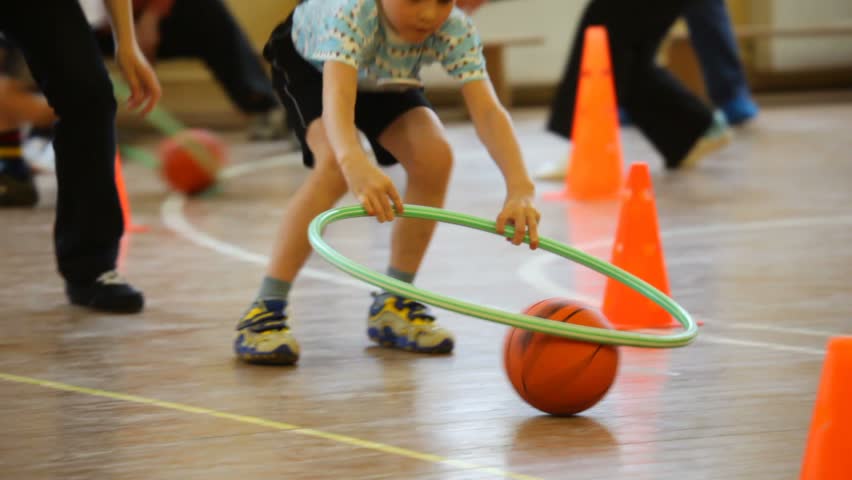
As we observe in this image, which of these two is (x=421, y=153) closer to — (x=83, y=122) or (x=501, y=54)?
(x=83, y=122)

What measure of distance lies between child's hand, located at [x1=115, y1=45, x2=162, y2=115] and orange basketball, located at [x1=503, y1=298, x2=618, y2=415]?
1.54 m

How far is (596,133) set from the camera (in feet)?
19.6

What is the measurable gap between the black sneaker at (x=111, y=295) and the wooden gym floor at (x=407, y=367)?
2.2 inches

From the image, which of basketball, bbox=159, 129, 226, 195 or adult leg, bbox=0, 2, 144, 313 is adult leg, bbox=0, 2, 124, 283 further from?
basketball, bbox=159, 129, 226, 195

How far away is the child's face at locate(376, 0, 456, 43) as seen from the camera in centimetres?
276

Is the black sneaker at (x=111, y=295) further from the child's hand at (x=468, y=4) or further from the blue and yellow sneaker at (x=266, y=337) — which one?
the child's hand at (x=468, y=4)

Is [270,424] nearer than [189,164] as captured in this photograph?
Yes

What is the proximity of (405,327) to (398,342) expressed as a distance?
46 millimetres

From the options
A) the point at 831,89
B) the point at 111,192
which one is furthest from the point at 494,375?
the point at 831,89

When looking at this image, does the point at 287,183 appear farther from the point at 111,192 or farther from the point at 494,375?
the point at 494,375

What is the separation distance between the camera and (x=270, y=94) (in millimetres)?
7727

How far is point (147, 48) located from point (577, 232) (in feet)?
9.76

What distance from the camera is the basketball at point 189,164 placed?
6.22 meters

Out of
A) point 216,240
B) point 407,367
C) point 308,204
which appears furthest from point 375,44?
point 216,240
